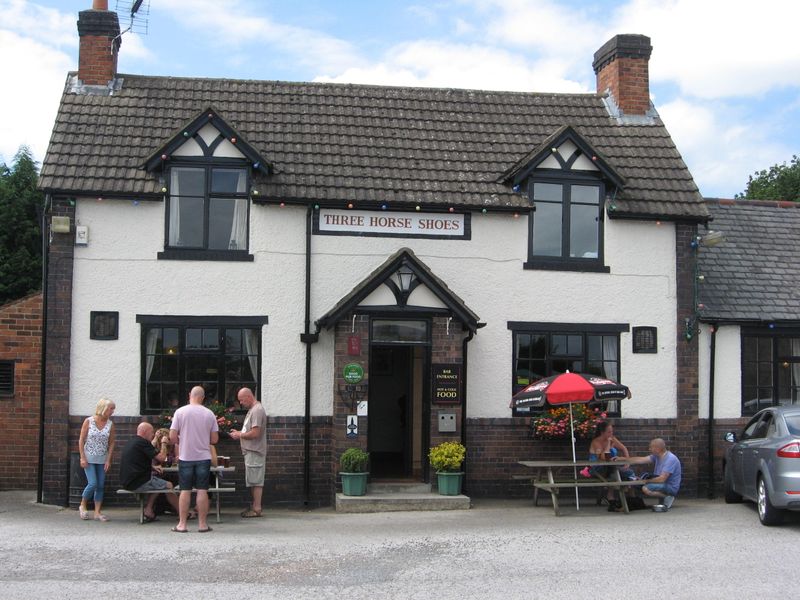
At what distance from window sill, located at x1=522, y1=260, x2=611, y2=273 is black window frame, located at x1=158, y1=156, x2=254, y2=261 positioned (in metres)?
4.67

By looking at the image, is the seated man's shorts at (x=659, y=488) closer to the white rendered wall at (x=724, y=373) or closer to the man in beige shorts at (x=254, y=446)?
the white rendered wall at (x=724, y=373)

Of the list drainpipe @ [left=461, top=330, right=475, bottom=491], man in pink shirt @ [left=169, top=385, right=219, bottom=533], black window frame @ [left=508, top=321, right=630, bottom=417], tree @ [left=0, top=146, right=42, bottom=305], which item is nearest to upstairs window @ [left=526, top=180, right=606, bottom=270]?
black window frame @ [left=508, top=321, right=630, bottom=417]

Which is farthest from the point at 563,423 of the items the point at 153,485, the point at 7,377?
the point at 7,377

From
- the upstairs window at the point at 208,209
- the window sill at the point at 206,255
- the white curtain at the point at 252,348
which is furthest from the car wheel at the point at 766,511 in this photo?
the upstairs window at the point at 208,209

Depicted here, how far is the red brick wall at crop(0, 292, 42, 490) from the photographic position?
16.4 metres

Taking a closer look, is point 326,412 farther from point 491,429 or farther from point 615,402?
point 615,402

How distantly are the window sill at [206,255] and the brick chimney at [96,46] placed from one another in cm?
369

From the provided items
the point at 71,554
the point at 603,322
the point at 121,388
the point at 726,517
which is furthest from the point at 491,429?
the point at 71,554

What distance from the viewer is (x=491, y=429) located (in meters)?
15.9

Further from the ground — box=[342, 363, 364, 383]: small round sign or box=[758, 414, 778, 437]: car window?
box=[342, 363, 364, 383]: small round sign

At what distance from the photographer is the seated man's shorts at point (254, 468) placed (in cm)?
1392

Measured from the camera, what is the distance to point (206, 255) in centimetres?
1541

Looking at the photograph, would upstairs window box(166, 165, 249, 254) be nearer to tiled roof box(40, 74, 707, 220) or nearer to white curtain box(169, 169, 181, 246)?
white curtain box(169, 169, 181, 246)

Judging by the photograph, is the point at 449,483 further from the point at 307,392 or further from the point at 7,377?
the point at 7,377
